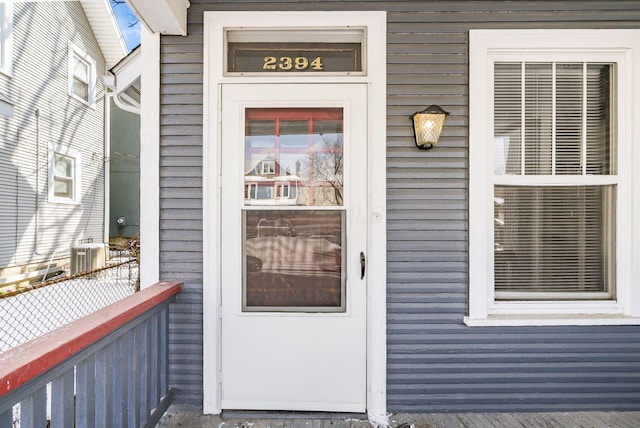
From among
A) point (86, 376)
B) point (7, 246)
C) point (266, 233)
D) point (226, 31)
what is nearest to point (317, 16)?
point (226, 31)

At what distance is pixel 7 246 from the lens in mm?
5793

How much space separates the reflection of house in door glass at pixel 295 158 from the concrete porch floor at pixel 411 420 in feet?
4.23

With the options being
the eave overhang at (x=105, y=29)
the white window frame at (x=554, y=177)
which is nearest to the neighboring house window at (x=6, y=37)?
the eave overhang at (x=105, y=29)

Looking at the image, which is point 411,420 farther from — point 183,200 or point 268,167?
point 183,200

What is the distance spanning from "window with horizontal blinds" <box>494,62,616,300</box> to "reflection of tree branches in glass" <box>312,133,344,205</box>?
983 millimetres

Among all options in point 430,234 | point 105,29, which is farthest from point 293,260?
point 105,29

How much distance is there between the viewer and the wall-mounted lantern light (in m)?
2.10

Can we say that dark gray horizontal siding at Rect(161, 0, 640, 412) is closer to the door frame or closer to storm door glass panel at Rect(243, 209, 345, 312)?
the door frame

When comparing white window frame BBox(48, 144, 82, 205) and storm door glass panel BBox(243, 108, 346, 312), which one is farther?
white window frame BBox(48, 144, 82, 205)

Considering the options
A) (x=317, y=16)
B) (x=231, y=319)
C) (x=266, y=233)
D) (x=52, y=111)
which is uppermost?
(x=52, y=111)

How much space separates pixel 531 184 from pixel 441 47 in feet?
3.35

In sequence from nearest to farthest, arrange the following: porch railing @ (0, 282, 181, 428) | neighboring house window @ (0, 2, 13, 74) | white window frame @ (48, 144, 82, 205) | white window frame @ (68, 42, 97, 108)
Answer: porch railing @ (0, 282, 181, 428)
neighboring house window @ (0, 2, 13, 74)
white window frame @ (48, 144, 82, 205)
white window frame @ (68, 42, 97, 108)

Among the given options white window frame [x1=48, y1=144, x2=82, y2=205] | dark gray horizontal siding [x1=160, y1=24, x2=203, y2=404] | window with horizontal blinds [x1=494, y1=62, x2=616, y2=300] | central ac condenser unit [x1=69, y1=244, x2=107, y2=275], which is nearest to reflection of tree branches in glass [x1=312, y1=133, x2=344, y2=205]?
dark gray horizontal siding [x1=160, y1=24, x2=203, y2=404]

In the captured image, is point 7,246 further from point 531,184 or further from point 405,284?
point 531,184
